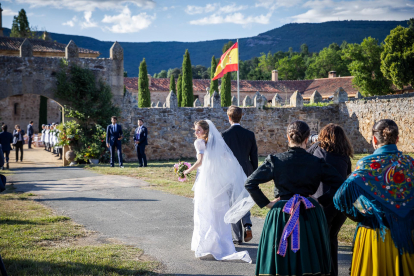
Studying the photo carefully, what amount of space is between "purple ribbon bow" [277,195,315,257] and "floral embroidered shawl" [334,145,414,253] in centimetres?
47

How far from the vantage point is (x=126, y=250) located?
15.7ft

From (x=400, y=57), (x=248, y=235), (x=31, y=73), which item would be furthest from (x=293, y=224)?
(x=400, y=57)

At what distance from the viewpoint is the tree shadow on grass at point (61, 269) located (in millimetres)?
3971

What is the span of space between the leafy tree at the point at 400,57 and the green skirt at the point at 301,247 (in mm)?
38196

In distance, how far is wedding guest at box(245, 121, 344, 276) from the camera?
9.84ft

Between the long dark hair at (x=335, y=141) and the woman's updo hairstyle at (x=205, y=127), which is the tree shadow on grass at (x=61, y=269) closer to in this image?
the woman's updo hairstyle at (x=205, y=127)

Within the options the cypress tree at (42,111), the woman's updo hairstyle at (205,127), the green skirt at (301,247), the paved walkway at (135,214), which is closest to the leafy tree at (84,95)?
the paved walkway at (135,214)

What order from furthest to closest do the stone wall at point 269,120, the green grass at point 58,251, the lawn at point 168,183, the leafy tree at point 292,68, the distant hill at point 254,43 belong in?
the distant hill at point 254,43, the leafy tree at point 292,68, the stone wall at point 269,120, the lawn at point 168,183, the green grass at point 58,251

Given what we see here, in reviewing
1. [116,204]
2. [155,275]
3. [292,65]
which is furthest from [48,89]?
[292,65]

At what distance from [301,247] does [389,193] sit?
86 cm

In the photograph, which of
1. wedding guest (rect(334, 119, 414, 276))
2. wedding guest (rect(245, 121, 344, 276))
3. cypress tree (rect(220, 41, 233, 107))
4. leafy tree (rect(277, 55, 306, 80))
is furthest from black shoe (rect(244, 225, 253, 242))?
leafy tree (rect(277, 55, 306, 80))

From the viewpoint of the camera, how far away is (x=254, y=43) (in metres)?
183

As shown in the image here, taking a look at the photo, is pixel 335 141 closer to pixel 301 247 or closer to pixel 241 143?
pixel 301 247

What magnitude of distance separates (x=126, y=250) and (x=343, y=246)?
2.92 m
